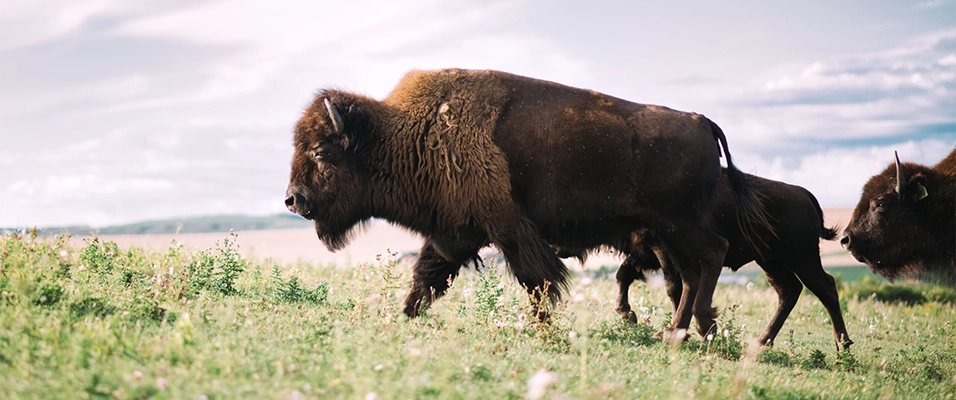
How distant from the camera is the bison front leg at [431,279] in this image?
798cm

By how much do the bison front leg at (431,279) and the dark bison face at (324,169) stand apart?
93 centimetres

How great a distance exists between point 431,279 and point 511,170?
57.2 inches

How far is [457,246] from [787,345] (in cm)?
440

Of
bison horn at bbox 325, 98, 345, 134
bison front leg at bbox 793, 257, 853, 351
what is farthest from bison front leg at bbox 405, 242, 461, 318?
bison front leg at bbox 793, 257, 853, 351

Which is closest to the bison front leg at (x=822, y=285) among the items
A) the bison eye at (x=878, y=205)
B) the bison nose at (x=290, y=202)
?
the bison eye at (x=878, y=205)

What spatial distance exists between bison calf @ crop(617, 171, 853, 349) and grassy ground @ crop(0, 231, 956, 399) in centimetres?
51

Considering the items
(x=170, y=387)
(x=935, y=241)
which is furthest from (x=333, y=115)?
(x=935, y=241)

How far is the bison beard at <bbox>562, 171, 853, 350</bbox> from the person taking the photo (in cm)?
911

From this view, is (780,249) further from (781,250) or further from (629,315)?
(629,315)

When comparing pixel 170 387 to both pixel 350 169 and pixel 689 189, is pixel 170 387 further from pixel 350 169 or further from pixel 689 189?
pixel 689 189

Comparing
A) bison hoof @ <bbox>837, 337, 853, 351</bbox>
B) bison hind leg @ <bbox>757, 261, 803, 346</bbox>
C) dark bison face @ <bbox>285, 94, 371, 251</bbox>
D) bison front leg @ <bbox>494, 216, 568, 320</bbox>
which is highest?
dark bison face @ <bbox>285, 94, 371, 251</bbox>

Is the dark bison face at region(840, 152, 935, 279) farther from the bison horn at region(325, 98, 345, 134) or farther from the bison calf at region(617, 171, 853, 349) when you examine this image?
the bison horn at region(325, 98, 345, 134)

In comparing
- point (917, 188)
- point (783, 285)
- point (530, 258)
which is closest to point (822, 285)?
point (783, 285)

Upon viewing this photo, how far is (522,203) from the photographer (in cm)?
739
